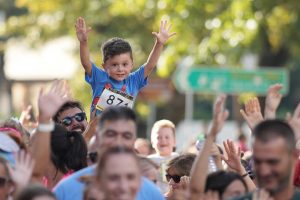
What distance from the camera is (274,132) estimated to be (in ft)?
28.1

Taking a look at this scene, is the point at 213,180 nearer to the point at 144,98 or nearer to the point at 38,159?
the point at 38,159

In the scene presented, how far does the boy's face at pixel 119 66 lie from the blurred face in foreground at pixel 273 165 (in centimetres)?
379


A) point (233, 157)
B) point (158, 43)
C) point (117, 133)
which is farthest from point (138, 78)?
point (117, 133)

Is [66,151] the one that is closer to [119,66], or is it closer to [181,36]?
[119,66]

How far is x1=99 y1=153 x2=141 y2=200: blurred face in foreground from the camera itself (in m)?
8.23

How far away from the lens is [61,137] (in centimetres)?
1010

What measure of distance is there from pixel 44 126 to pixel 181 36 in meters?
17.1

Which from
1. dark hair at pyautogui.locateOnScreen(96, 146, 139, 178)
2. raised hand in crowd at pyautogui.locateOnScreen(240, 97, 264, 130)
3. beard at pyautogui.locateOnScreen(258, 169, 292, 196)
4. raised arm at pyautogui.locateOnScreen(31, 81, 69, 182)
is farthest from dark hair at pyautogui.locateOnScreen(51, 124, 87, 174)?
beard at pyautogui.locateOnScreen(258, 169, 292, 196)

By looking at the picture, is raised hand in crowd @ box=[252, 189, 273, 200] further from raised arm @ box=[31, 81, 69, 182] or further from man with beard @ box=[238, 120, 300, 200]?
raised arm @ box=[31, 81, 69, 182]

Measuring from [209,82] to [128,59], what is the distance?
535 inches

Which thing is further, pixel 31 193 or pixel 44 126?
pixel 44 126

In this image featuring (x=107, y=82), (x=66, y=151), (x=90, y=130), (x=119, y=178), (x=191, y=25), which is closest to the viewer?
(x=119, y=178)

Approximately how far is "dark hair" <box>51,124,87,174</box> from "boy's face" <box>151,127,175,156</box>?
149 inches

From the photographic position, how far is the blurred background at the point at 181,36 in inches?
991
